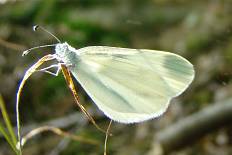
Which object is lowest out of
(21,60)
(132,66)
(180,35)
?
(180,35)

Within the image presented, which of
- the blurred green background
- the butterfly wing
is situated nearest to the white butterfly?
the butterfly wing

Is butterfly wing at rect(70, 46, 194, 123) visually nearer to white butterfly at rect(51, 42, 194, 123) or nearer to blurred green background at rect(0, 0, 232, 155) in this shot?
white butterfly at rect(51, 42, 194, 123)

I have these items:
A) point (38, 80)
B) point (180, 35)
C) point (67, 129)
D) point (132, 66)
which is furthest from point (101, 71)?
point (180, 35)

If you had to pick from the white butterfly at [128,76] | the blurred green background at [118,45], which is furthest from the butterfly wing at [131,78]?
the blurred green background at [118,45]

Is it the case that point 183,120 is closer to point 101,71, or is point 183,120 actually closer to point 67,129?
point 67,129

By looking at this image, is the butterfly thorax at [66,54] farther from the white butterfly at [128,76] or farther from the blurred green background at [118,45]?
the blurred green background at [118,45]

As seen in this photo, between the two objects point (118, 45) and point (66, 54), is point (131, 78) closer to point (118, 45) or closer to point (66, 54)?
point (66, 54)
